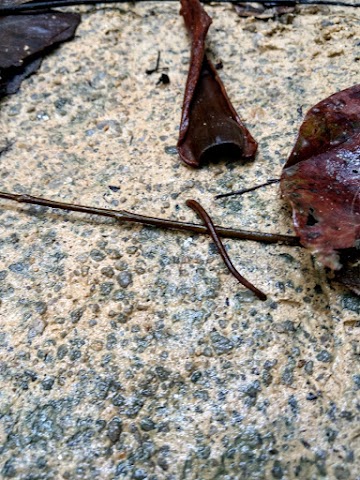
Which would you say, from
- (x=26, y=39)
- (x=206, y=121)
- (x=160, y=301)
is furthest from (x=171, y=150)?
(x=26, y=39)

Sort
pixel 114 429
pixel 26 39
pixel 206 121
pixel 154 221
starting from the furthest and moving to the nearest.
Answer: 1. pixel 26 39
2. pixel 206 121
3. pixel 154 221
4. pixel 114 429

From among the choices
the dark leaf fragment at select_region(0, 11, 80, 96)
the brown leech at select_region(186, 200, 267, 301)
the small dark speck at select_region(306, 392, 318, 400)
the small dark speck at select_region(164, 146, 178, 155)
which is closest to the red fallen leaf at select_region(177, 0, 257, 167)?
the small dark speck at select_region(164, 146, 178, 155)

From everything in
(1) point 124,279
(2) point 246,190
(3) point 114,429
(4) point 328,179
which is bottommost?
(3) point 114,429

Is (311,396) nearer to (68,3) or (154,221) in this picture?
(154,221)

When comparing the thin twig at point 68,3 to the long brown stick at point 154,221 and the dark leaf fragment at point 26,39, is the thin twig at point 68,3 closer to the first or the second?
the dark leaf fragment at point 26,39

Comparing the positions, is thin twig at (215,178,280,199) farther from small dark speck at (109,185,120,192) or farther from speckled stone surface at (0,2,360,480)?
small dark speck at (109,185,120,192)

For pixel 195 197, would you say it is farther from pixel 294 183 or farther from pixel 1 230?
pixel 1 230

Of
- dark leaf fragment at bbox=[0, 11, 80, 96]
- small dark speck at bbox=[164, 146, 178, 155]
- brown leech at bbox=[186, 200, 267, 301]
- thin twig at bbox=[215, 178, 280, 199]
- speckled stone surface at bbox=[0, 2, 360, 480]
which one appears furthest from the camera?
dark leaf fragment at bbox=[0, 11, 80, 96]
